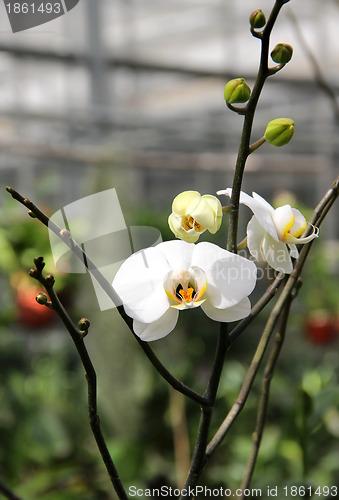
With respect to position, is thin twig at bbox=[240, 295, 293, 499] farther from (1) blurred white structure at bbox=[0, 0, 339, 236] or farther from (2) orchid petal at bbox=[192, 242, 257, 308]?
(1) blurred white structure at bbox=[0, 0, 339, 236]

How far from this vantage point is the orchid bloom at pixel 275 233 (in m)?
0.24

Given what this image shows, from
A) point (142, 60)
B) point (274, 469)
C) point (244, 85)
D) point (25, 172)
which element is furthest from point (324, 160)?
point (244, 85)

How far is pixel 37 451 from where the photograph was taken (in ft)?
3.62

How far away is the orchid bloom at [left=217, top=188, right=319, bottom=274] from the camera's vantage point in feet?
0.80

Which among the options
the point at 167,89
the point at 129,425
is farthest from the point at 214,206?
the point at 167,89

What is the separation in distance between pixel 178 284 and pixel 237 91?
0.08 meters

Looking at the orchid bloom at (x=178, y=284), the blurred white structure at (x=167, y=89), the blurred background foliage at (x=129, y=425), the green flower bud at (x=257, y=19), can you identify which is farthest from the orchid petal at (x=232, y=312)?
the blurred white structure at (x=167, y=89)

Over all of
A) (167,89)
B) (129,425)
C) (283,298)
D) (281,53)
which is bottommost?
(129,425)

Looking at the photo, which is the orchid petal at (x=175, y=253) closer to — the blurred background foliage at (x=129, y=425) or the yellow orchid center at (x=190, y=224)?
the yellow orchid center at (x=190, y=224)

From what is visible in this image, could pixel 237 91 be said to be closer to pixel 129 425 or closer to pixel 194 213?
pixel 194 213

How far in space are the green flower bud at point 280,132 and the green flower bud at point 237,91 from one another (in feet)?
0.06

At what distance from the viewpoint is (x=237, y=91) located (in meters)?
0.24

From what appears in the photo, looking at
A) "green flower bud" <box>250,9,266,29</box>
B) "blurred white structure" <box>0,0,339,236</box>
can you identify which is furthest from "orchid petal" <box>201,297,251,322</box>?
"blurred white structure" <box>0,0,339,236</box>

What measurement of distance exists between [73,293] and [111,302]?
104 cm
